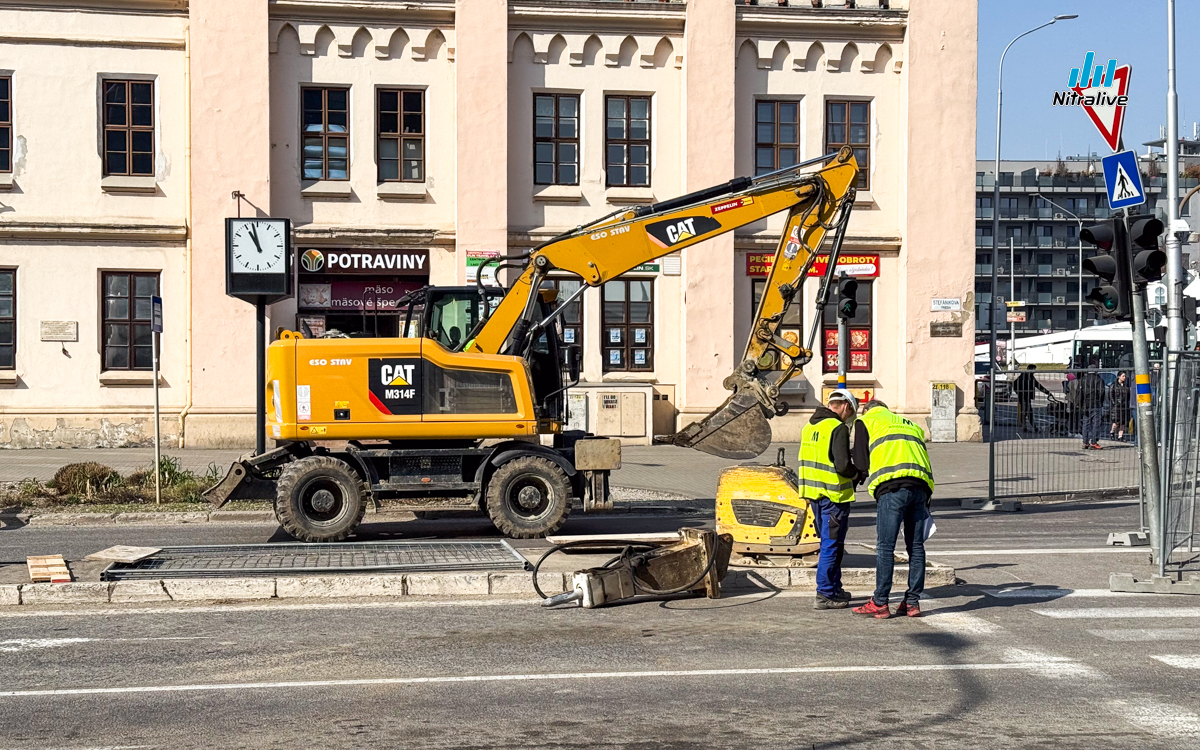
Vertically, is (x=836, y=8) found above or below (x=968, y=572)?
above

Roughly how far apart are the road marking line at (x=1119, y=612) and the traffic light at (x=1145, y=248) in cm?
283

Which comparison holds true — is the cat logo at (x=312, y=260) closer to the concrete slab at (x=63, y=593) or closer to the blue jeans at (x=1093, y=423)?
the blue jeans at (x=1093, y=423)

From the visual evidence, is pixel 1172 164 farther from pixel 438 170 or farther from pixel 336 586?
pixel 336 586

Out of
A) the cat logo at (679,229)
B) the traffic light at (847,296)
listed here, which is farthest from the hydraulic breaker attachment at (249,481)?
the traffic light at (847,296)

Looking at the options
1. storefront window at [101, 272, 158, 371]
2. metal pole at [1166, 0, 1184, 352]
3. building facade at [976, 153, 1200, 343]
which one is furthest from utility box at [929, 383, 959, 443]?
building facade at [976, 153, 1200, 343]

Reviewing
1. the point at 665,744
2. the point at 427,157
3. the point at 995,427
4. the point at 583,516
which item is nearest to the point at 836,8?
the point at 427,157

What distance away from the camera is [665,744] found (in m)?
6.08

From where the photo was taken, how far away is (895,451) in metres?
9.26

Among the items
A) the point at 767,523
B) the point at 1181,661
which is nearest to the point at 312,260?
the point at 767,523

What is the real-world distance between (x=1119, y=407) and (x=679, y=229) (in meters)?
7.35

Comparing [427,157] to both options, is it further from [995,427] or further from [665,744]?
[665,744]

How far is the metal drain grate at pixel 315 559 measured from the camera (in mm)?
10492

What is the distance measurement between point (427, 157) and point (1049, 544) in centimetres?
1545

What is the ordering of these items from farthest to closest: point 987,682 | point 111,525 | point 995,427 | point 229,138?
point 229,138 → point 995,427 → point 111,525 → point 987,682
